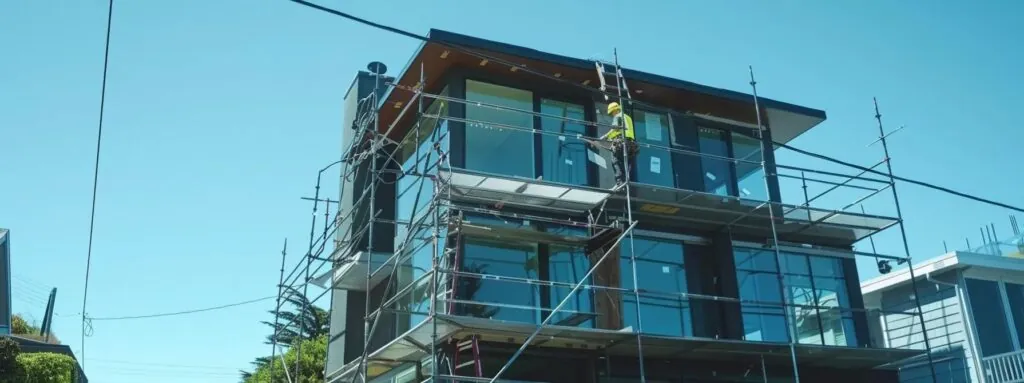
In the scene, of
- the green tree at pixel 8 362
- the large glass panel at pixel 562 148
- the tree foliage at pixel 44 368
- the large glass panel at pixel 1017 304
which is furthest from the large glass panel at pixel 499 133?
the large glass panel at pixel 1017 304

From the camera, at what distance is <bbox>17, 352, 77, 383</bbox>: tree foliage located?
1576 centimetres

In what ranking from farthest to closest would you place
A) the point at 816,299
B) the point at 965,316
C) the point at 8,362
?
the point at 965,316 < the point at 8,362 < the point at 816,299

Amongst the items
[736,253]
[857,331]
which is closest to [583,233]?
[736,253]

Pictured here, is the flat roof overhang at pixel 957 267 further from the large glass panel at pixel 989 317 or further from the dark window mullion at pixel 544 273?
the dark window mullion at pixel 544 273

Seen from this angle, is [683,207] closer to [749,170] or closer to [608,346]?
[749,170]

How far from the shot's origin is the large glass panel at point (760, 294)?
12.9m

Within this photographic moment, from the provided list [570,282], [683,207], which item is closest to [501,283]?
[570,282]

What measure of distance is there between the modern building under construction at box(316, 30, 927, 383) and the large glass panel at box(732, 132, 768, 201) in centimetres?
3

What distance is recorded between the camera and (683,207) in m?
12.6

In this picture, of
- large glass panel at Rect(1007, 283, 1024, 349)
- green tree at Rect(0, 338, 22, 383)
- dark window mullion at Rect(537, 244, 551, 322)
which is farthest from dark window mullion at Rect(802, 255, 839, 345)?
green tree at Rect(0, 338, 22, 383)

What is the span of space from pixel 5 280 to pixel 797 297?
1588 centimetres

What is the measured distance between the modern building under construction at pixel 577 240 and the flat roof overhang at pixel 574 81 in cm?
3

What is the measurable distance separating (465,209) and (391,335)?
2937mm

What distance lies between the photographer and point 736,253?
44.3 ft
